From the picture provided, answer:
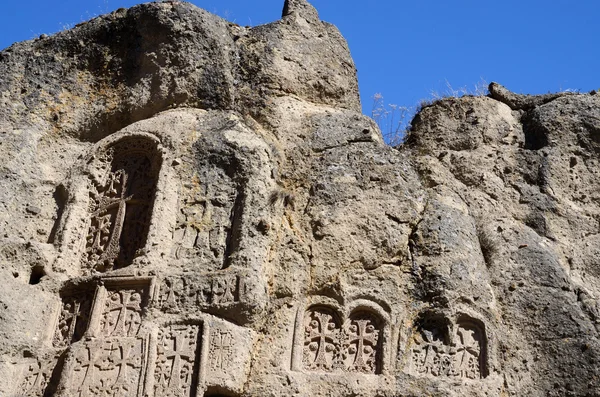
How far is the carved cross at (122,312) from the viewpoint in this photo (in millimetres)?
6930

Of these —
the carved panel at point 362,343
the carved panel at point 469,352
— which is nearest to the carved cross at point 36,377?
the carved panel at point 362,343

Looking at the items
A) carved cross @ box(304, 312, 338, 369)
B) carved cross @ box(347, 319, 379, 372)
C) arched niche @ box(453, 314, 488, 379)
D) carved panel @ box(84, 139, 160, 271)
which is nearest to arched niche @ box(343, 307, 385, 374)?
carved cross @ box(347, 319, 379, 372)

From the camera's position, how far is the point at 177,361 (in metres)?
6.62

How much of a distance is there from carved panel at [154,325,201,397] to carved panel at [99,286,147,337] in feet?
0.98

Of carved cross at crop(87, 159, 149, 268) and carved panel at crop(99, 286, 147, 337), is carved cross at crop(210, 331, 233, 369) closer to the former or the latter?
carved panel at crop(99, 286, 147, 337)

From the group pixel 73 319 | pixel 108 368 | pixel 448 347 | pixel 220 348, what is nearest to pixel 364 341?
pixel 448 347

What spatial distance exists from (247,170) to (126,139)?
1.34 metres

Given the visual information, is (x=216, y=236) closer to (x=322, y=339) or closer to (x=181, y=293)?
(x=181, y=293)

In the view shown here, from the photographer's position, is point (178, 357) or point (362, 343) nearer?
point (178, 357)

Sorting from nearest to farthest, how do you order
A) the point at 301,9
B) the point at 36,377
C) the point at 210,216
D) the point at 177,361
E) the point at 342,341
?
the point at 177,361, the point at 36,377, the point at 342,341, the point at 210,216, the point at 301,9

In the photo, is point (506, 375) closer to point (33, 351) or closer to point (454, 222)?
point (454, 222)

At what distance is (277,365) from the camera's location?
681 cm

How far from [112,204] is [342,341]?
8.07 feet

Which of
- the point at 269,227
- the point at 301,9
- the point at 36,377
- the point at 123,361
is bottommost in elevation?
the point at 36,377
